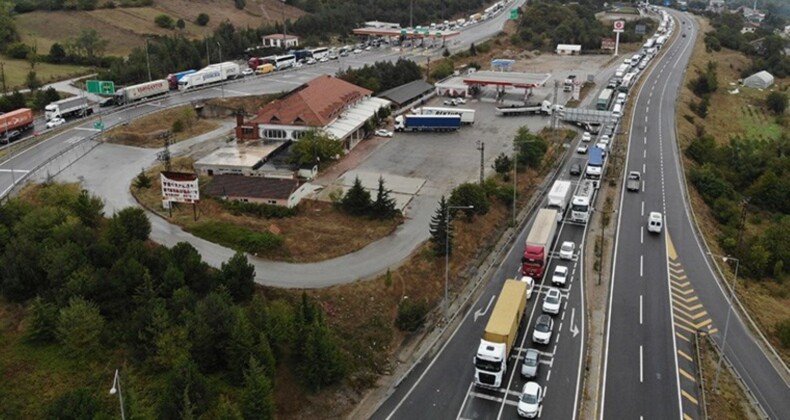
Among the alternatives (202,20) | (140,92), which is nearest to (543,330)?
(140,92)

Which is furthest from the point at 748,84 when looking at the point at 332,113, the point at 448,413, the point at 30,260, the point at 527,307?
the point at 30,260

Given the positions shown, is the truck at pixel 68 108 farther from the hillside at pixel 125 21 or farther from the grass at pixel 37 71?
the hillside at pixel 125 21

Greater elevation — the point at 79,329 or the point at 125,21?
the point at 125,21

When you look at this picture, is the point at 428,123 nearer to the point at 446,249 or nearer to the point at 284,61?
the point at 446,249

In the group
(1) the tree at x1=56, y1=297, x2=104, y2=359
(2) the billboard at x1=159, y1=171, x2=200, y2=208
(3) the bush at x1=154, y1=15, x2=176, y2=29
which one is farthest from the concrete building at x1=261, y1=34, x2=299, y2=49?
(1) the tree at x1=56, y1=297, x2=104, y2=359

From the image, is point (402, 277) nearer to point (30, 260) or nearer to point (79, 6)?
point (30, 260)

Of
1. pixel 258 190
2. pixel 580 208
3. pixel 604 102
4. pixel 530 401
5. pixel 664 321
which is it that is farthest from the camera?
pixel 604 102

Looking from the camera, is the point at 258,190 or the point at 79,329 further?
the point at 258,190

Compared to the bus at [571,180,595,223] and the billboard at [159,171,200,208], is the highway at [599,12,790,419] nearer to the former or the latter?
the bus at [571,180,595,223]
